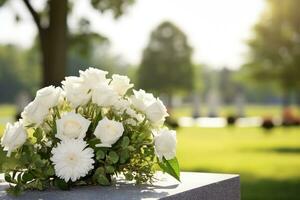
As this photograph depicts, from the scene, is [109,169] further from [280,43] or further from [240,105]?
[240,105]

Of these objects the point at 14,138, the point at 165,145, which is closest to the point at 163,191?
the point at 165,145

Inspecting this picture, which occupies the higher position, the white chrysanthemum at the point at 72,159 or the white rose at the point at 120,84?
the white rose at the point at 120,84

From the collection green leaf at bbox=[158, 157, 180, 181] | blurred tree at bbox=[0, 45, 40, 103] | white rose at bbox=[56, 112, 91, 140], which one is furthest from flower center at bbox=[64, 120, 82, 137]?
blurred tree at bbox=[0, 45, 40, 103]

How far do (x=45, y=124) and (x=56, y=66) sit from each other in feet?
34.6

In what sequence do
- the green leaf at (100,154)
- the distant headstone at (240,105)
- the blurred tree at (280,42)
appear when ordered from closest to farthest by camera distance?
the green leaf at (100,154) < the blurred tree at (280,42) < the distant headstone at (240,105)

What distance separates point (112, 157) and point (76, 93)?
0.39 meters

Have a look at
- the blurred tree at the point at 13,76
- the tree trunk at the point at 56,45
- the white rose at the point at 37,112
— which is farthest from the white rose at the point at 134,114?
the blurred tree at the point at 13,76

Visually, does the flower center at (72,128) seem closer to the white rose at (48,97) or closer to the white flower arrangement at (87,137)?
the white flower arrangement at (87,137)

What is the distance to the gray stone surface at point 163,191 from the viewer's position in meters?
3.56

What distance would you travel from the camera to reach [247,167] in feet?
55.0

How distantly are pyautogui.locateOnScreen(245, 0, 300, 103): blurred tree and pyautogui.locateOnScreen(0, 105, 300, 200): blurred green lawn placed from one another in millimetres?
4462

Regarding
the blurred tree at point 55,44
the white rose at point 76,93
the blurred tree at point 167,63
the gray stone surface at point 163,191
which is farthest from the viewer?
the blurred tree at point 167,63

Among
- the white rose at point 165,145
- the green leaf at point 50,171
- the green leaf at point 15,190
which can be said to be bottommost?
the green leaf at point 15,190

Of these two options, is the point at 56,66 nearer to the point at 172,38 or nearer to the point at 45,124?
the point at 45,124
